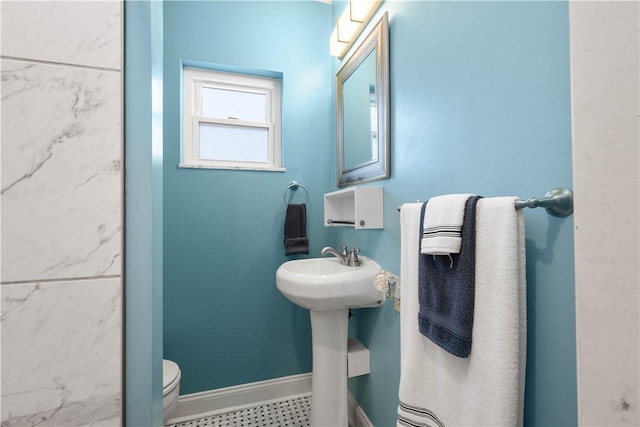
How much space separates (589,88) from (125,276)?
0.65m

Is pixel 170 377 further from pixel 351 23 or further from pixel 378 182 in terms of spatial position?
pixel 351 23

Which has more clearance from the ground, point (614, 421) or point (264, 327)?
point (614, 421)

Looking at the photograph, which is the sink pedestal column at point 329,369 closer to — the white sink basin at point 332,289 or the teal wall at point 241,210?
the white sink basin at point 332,289

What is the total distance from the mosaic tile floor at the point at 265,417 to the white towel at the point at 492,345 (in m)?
1.15

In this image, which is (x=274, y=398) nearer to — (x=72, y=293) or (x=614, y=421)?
(x=72, y=293)

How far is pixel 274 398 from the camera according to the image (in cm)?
173

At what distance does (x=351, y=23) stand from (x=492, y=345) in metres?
1.51

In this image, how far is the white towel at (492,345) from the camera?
548 mm

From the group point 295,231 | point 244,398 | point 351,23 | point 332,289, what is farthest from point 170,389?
point 351,23

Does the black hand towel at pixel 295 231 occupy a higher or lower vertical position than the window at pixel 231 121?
lower

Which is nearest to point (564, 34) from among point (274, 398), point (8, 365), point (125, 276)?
point (125, 276)

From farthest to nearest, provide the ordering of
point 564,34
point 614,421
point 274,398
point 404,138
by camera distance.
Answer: point 274,398 < point 404,138 < point 564,34 < point 614,421

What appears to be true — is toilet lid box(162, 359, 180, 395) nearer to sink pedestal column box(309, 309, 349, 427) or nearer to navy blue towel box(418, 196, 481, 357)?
sink pedestal column box(309, 309, 349, 427)

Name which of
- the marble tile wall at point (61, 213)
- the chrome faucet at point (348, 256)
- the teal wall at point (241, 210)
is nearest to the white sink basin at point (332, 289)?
the chrome faucet at point (348, 256)
